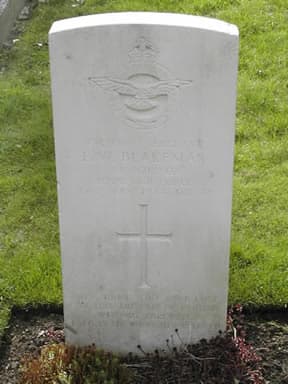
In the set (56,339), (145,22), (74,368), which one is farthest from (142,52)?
(56,339)

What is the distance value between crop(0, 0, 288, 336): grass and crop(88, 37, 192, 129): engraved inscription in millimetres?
1418

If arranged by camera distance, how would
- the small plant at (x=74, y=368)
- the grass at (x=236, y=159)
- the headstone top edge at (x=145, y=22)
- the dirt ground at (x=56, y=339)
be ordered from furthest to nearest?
the grass at (x=236, y=159) → the dirt ground at (x=56, y=339) → the small plant at (x=74, y=368) → the headstone top edge at (x=145, y=22)

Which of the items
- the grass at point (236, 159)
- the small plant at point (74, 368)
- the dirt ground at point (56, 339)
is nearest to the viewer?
the small plant at point (74, 368)

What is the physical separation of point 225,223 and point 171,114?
63 cm

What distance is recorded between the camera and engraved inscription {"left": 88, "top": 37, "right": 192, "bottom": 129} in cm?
357

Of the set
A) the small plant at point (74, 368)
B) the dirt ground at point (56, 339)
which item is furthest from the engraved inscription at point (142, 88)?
the dirt ground at point (56, 339)

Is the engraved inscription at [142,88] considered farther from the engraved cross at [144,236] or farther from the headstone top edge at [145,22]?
the engraved cross at [144,236]

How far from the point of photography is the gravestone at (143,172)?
3.58 metres

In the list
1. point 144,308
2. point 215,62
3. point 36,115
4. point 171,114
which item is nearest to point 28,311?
point 144,308

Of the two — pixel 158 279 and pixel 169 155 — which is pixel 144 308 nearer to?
pixel 158 279

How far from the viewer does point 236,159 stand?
602 centimetres

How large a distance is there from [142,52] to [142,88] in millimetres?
175

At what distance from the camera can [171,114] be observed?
3.70 m

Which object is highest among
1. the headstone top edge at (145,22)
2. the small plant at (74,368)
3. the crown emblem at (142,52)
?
the headstone top edge at (145,22)
